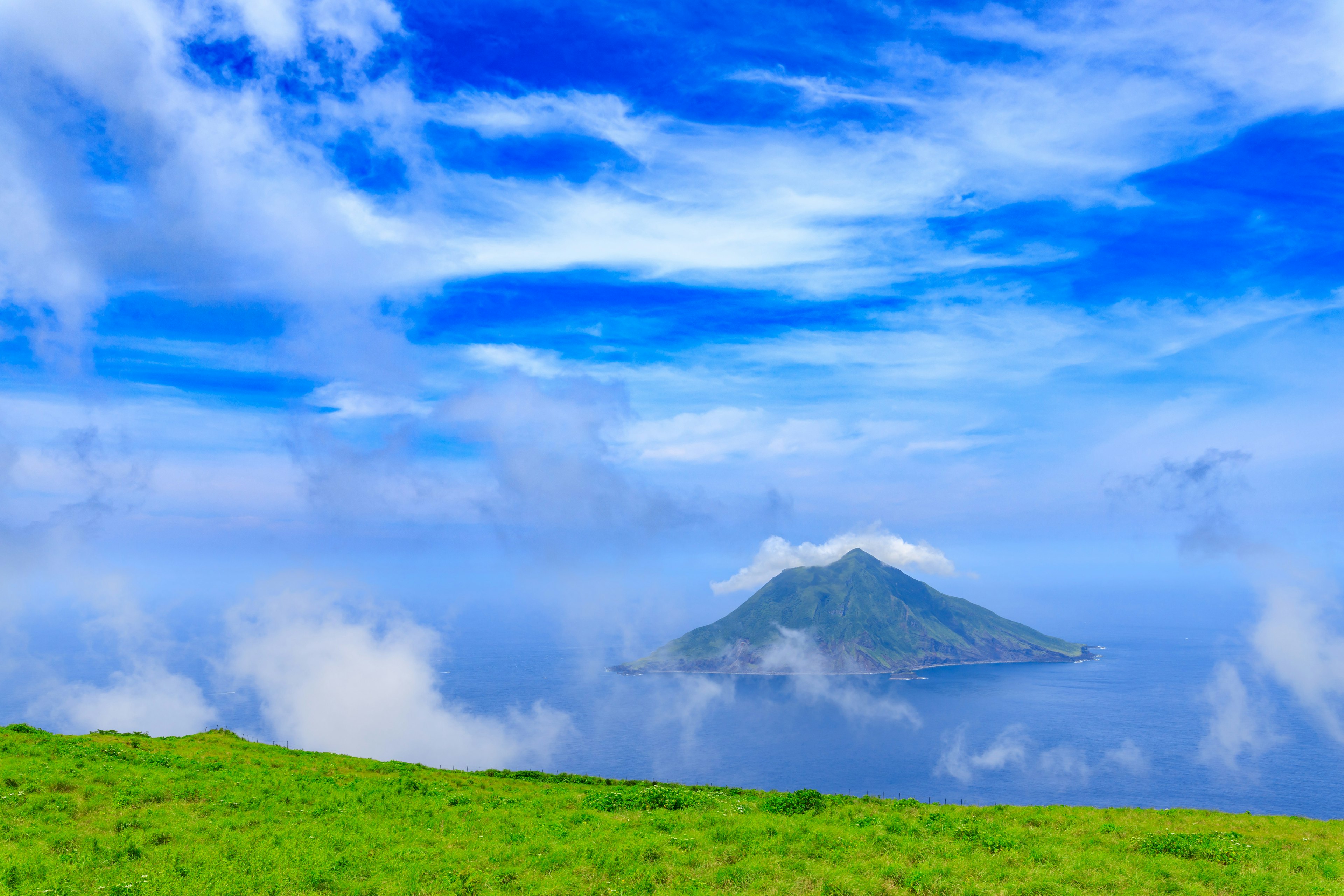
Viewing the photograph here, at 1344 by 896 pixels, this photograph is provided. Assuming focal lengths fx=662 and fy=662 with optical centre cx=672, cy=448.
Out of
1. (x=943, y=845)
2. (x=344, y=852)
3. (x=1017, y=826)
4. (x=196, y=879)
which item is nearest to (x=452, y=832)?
(x=344, y=852)

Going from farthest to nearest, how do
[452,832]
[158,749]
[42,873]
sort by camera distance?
[158,749]
[452,832]
[42,873]

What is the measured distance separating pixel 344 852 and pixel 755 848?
15.1 meters

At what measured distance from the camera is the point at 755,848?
81.9ft

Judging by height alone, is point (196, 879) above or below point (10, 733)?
below

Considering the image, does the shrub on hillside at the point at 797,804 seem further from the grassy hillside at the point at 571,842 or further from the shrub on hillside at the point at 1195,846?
the shrub on hillside at the point at 1195,846

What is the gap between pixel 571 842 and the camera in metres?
26.1

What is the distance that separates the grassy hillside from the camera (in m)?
21.8

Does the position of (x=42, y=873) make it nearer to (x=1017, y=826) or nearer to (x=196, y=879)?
(x=196, y=879)

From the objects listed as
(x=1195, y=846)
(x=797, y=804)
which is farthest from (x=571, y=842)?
(x=1195, y=846)

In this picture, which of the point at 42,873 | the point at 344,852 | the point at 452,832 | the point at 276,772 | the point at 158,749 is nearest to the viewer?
the point at 42,873

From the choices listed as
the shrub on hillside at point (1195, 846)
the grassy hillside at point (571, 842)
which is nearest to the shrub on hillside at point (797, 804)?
the grassy hillside at point (571, 842)

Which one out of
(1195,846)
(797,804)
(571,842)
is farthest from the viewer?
(797,804)

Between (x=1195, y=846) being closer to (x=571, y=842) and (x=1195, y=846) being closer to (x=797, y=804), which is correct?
(x=797, y=804)

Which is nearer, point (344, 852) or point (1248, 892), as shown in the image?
point (1248, 892)
